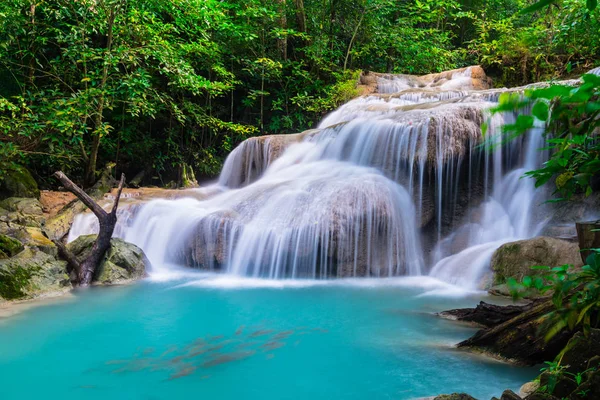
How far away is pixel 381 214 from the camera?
7.34m

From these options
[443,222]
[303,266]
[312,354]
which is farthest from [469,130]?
[312,354]

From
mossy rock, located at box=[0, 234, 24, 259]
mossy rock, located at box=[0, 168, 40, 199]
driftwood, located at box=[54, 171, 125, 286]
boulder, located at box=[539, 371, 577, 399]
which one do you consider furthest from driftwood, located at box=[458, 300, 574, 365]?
mossy rock, located at box=[0, 168, 40, 199]

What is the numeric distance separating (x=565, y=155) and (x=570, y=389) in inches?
47.1

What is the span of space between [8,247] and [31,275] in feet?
1.95

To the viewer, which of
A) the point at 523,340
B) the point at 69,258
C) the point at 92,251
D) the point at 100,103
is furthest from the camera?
the point at 100,103

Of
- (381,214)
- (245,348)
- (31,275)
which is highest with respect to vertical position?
(381,214)

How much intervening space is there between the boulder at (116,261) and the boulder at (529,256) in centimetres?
508

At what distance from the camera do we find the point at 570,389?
1.84m

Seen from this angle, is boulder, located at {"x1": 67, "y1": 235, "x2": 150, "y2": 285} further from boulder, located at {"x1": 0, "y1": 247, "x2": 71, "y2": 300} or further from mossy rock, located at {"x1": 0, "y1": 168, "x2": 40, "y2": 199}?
mossy rock, located at {"x1": 0, "y1": 168, "x2": 40, "y2": 199}

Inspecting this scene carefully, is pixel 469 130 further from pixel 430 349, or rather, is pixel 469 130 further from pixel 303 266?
pixel 430 349

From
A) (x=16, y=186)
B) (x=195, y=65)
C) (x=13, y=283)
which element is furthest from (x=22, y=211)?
(x=195, y=65)

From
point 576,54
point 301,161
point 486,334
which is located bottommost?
point 486,334

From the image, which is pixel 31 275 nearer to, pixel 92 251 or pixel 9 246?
pixel 9 246

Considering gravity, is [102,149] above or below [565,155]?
above
